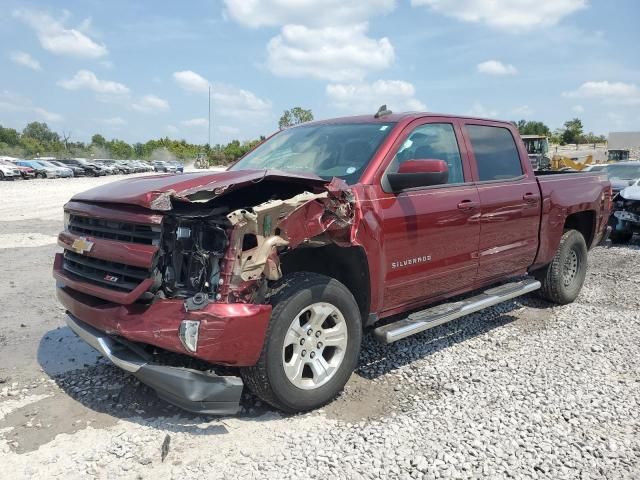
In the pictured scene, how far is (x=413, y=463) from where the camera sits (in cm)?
290

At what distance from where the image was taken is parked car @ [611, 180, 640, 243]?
418 inches

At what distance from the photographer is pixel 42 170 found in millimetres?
41062

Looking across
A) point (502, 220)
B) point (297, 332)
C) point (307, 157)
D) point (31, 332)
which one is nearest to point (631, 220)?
point (502, 220)

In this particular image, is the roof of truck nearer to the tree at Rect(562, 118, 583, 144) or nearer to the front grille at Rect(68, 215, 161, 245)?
the front grille at Rect(68, 215, 161, 245)

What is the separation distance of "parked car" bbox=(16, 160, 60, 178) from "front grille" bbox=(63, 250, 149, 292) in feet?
139

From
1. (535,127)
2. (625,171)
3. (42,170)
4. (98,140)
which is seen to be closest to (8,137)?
(98,140)

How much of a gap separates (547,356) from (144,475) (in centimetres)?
334

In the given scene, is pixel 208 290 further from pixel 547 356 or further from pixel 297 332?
pixel 547 356

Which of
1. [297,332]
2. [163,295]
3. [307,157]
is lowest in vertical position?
[297,332]

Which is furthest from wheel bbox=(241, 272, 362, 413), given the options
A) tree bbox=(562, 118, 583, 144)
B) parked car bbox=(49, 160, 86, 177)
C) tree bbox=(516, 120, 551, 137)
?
tree bbox=(562, 118, 583, 144)

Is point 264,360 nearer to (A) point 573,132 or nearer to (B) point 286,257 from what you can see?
(B) point 286,257

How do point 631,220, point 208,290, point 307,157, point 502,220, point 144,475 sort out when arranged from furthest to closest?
point 631,220
point 502,220
point 307,157
point 208,290
point 144,475

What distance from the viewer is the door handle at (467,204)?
438cm

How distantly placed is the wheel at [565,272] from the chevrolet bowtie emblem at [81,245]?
468 cm
